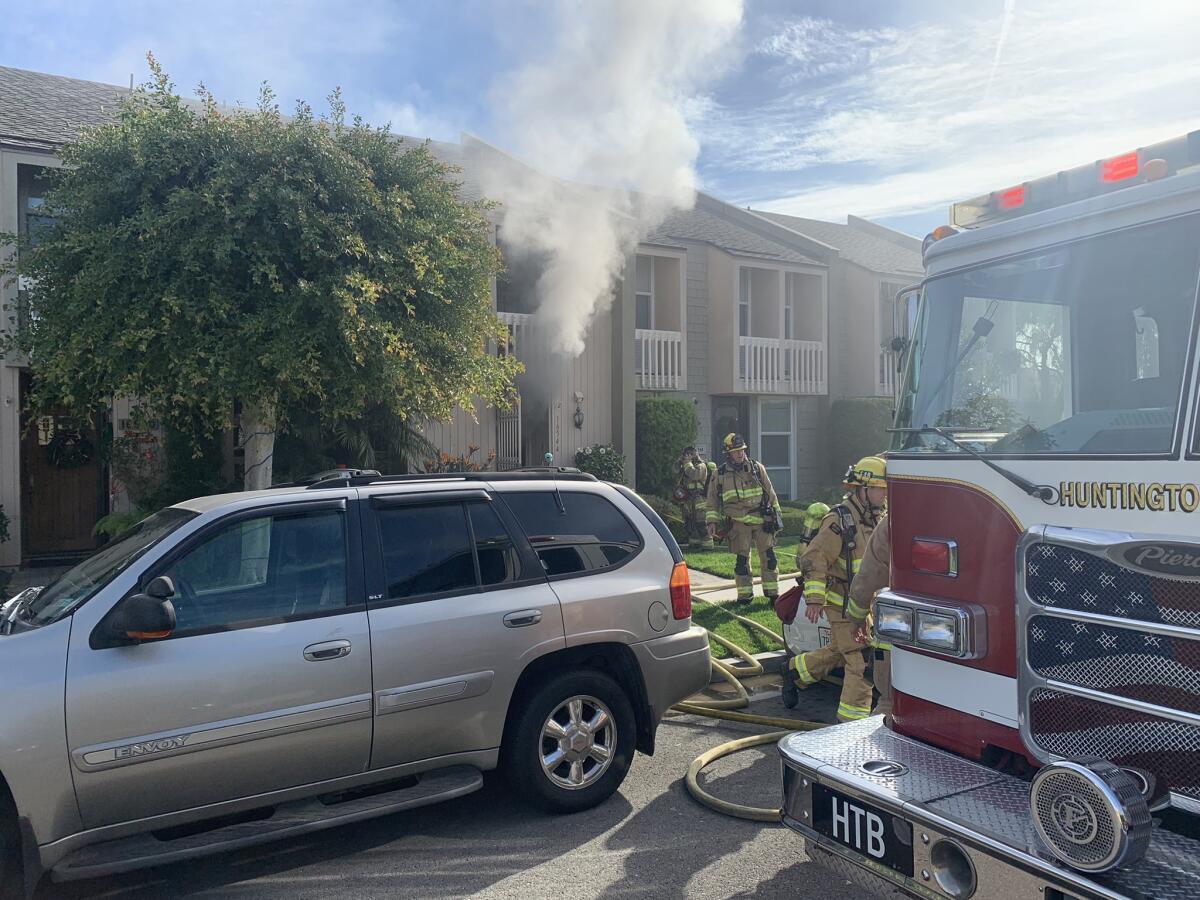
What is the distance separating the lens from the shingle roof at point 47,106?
10734 millimetres

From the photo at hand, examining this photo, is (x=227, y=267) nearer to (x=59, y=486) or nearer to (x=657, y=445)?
(x=59, y=486)

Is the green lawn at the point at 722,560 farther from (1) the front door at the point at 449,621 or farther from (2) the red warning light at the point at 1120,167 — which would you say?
(2) the red warning light at the point at 1120,167

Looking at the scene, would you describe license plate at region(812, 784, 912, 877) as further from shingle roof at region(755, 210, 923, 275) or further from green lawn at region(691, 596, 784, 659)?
shingle roof at region(755, 210, 923, 275)

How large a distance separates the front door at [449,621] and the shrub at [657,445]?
35.3 ft

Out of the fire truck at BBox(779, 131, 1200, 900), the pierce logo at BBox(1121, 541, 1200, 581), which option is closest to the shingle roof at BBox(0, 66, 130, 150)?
the fire truck at BBox(779, 131, 1200, 900)

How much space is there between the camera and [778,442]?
728 inches

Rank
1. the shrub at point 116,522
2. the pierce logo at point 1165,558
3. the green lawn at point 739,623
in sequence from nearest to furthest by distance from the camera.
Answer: the pierce logo at point 1165,558 < the green lawn at point 739,623 < the shrub at point 116,522

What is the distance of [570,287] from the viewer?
1321 centimetres

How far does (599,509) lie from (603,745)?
121 centimetres

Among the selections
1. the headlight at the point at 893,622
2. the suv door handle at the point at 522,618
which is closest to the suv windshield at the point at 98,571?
the suv door handle at the point at 522,618

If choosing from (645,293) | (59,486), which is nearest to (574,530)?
(59,486)

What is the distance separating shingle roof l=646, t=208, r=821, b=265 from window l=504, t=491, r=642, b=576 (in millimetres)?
11781

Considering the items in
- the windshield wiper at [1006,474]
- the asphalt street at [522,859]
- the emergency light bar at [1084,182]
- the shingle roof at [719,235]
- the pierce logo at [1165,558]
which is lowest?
the asphalt street at [522,859]

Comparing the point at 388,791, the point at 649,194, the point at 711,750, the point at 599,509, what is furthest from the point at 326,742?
the point at 649,194
